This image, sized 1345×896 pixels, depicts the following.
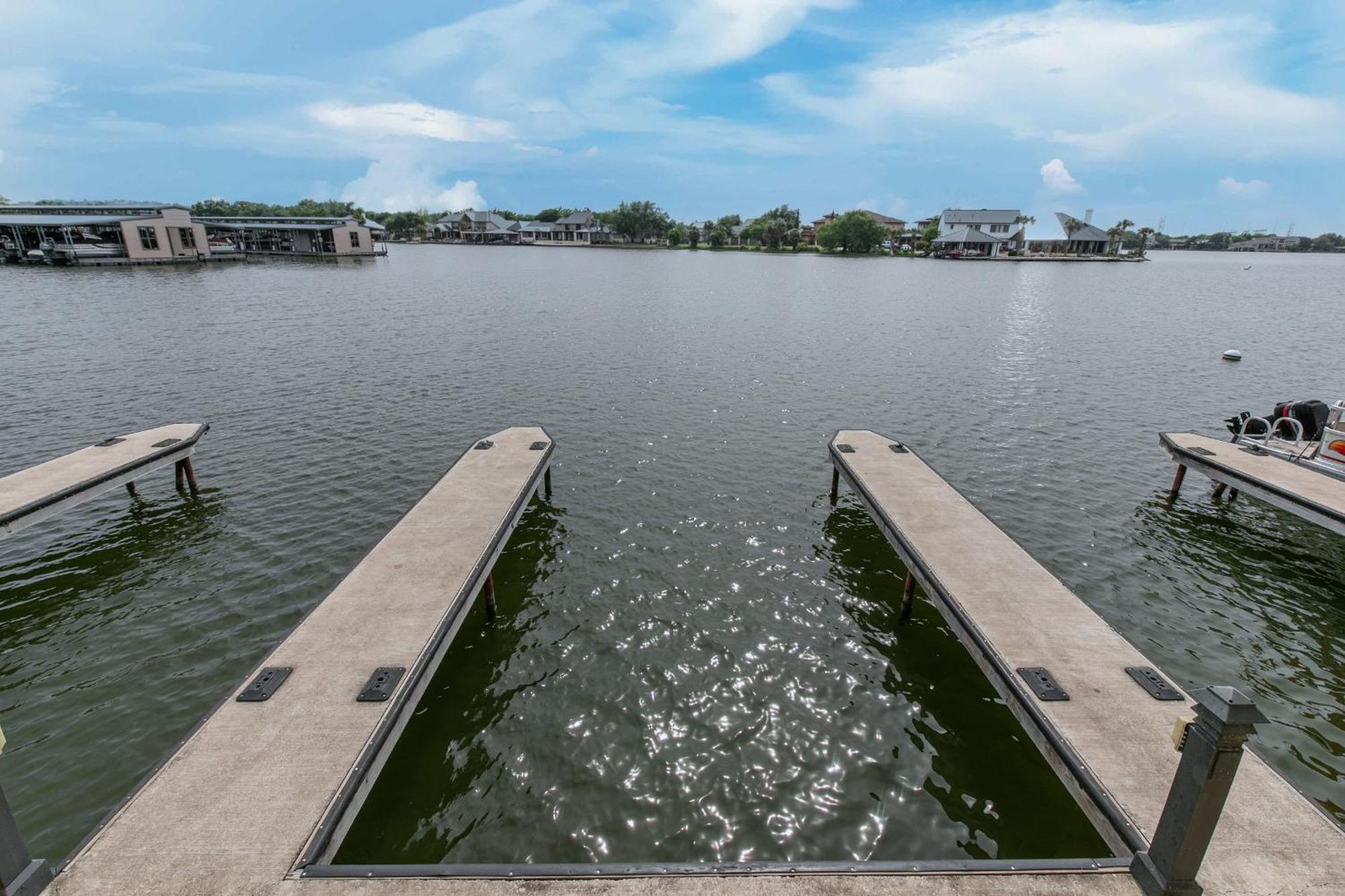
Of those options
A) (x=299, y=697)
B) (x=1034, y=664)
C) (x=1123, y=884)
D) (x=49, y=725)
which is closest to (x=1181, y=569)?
(x=1034, y=664)

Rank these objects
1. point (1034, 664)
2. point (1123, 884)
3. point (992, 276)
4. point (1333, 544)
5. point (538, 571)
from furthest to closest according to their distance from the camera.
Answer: point (992, 276) < point (1333, 544) < point (538, 571) < point (1034, 664) < point (1123, 884)

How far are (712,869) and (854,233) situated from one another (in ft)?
555

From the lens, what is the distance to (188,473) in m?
15.7

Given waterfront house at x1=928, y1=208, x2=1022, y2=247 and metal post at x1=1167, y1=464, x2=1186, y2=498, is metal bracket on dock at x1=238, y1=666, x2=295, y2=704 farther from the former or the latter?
waterfront house at x1=928, y1=208, x2=1022, y2=247

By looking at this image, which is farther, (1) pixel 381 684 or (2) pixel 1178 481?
(2) pixel 1178 481

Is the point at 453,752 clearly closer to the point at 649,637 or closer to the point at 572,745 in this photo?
the point at 572,745

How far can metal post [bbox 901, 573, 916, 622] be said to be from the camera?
10930 mm

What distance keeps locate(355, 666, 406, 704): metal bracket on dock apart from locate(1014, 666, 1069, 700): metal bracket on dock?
26.0 ft

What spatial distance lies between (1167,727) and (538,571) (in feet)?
34.5

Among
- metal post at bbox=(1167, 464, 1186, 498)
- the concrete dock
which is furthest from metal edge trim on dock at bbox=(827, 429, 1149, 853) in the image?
metal post at bbox=(1167, 464, 1186, 498)

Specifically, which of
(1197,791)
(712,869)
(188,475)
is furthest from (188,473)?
(1197,791)

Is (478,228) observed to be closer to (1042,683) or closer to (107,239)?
(107,239)

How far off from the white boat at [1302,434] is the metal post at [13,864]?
23.6 meters

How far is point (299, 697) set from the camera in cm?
704
